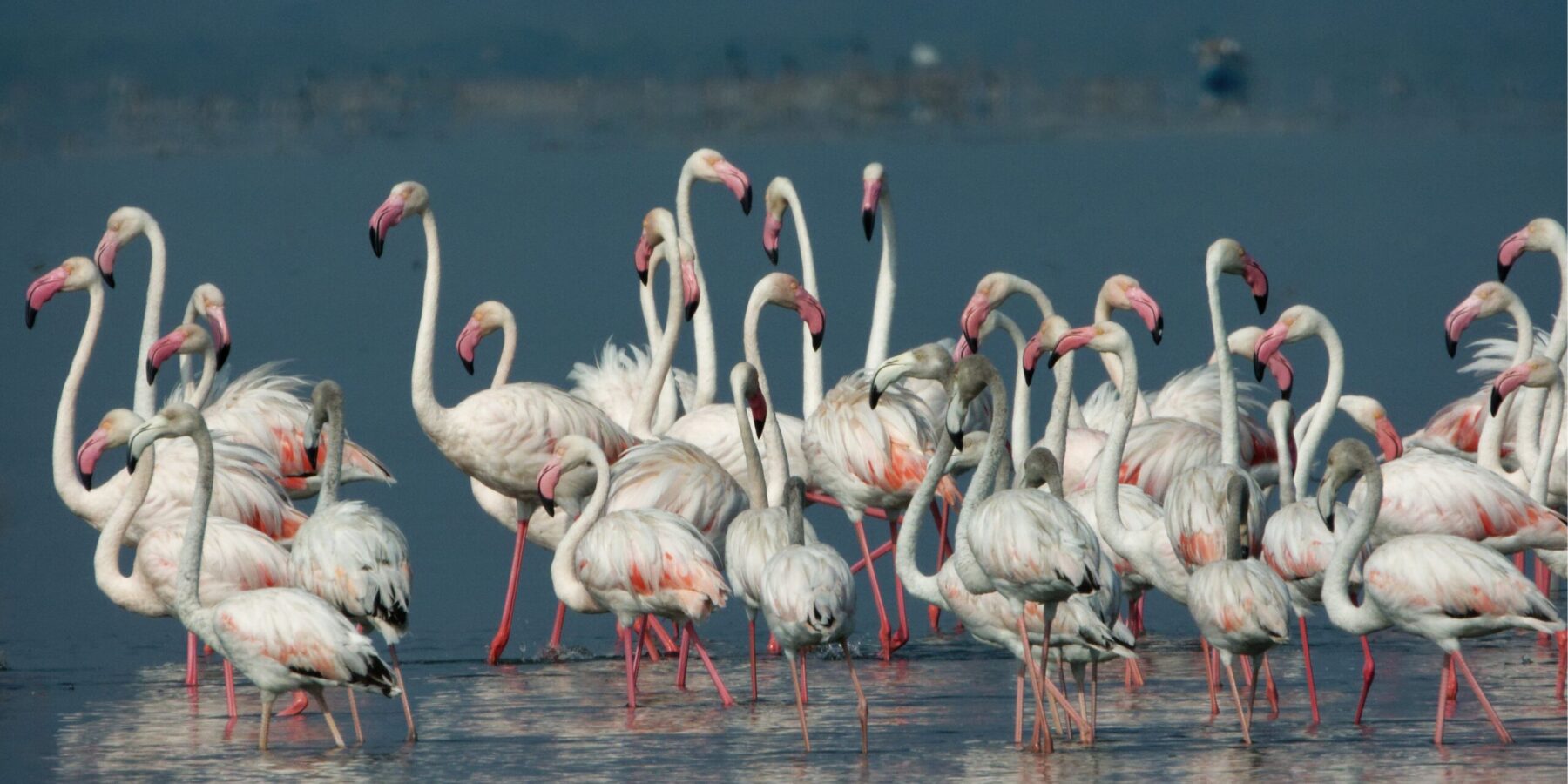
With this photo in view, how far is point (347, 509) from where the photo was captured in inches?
316

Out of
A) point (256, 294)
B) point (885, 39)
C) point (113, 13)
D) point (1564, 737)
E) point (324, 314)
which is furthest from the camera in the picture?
point (113, 13)

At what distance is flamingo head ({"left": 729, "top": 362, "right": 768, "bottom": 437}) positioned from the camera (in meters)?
9.12

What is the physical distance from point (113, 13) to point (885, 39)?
20036mm

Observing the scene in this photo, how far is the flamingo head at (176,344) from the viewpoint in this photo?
9.96 meters

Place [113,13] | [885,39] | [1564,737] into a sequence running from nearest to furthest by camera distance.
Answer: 1. [1564,737]
2. [885,39]
3. [113,13]

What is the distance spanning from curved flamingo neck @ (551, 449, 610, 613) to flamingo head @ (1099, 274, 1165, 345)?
2029 mm

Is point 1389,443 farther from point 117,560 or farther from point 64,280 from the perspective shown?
point 64,280

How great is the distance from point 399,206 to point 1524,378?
470 cm

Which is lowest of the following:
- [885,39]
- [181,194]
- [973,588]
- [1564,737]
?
[1564,737]

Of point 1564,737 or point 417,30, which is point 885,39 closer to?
point 417,30

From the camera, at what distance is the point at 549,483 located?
28.6 ft

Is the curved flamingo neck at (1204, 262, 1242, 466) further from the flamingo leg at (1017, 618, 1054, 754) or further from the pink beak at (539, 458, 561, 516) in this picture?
the pink beak at (539, 458, 561, 516)

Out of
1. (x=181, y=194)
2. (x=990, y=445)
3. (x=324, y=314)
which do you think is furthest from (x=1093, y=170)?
(x=990, y=445)

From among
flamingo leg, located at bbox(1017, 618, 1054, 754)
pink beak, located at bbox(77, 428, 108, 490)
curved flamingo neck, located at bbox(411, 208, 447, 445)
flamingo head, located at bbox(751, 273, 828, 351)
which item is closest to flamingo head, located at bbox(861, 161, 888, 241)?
flamingo head, located at bbox(751, 273, 828, 351)
